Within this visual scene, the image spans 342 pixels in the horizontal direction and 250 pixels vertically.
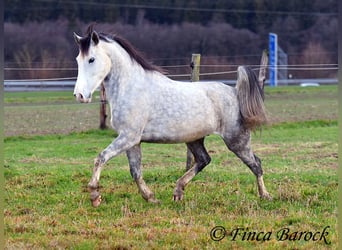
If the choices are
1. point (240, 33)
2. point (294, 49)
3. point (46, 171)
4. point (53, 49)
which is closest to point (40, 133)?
point (46, 171)

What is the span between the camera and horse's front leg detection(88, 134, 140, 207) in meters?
7.92

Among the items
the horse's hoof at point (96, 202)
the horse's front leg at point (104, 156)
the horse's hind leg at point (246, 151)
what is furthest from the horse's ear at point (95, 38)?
the horse's hind leg at point (246, 151)

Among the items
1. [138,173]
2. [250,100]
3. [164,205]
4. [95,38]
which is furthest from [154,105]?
[250,100]

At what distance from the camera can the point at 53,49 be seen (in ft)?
121

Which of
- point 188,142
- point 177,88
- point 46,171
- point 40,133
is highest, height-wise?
point 177,88

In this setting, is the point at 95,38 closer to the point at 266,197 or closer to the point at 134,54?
the point at 134,54

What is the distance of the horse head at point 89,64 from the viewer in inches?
314

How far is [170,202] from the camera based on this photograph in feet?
27.9

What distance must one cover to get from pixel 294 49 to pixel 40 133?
3272cm

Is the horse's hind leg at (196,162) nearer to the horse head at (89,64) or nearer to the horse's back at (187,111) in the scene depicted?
the horse's back at (187,111)

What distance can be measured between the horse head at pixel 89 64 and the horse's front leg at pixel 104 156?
23.3 inches

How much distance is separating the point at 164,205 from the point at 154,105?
3.92 ft

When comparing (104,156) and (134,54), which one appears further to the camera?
(134,54)

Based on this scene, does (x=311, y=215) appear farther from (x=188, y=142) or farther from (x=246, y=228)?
(x=188, y=142)
